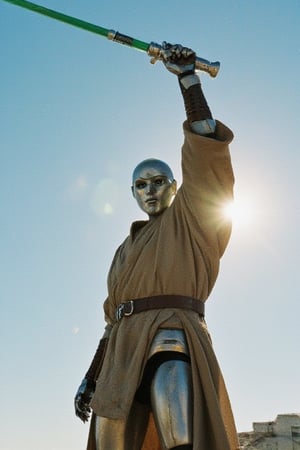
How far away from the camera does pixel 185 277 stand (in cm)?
391

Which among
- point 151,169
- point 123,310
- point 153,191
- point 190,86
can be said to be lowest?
point 123,310

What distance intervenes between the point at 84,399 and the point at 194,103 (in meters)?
2.21

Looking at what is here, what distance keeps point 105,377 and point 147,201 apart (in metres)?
1.35

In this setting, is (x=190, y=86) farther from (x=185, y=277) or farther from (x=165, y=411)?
(x=165, y=411)

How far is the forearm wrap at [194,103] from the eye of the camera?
4.01 metres

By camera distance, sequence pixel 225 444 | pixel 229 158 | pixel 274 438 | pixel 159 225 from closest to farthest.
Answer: pixel 225 444 → pixel 229 158 → pixel 159 225 → pixel 274 438

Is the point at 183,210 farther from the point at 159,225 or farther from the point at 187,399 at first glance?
the point at 187,399

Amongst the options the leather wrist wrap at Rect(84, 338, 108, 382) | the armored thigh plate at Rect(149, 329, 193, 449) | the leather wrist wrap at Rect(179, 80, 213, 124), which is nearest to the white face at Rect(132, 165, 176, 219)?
the leather wrist wrap at Rect(179, 80, 213, 124)

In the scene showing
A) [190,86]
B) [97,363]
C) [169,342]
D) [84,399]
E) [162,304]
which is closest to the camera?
[169,342]

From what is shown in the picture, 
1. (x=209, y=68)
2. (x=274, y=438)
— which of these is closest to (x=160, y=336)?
(x=209, y=68)

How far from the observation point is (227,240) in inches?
165

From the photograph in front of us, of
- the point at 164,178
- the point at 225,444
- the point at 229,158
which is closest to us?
the point at 225,444

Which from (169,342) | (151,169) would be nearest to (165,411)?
(169,342)

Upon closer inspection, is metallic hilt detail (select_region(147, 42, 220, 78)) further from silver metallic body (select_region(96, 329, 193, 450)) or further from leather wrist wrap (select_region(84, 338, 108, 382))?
leather wrist wrap (select_region(84, 338, 108, 382))
